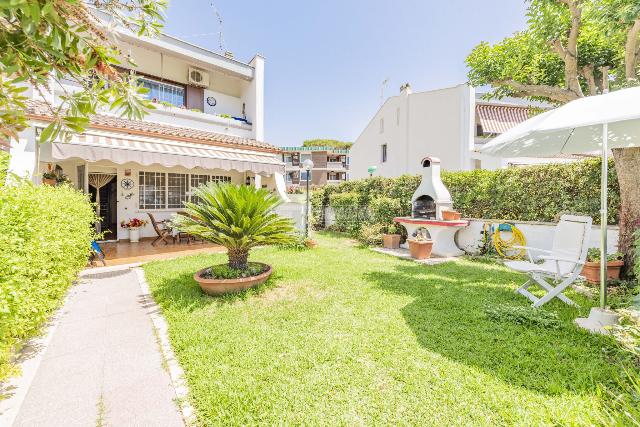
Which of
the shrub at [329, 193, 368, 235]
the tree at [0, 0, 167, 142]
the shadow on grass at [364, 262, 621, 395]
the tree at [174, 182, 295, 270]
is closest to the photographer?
the tree at [0, 0, 167, 142]

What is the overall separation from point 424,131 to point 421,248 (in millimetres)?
18886

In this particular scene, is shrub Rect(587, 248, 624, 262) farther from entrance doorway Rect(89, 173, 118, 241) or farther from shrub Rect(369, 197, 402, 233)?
entrance doorway Rect(89, 173, 118, 241)

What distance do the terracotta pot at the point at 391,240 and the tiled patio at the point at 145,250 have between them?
8498 mm

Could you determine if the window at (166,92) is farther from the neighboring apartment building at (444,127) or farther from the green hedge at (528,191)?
the neighboring apartment building at (444,127)

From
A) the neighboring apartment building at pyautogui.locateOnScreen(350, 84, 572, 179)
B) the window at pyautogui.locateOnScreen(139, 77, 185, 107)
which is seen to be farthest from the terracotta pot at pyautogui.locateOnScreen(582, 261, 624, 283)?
the window at pyautogui.locateOnScreen(139, 77, 185, 107)

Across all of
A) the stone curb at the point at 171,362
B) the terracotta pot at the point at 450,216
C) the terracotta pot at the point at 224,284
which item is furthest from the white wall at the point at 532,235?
the stone curb at the point at 171,362

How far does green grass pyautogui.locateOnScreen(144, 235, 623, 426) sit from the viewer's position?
367cm

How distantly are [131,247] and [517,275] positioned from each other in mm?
17269

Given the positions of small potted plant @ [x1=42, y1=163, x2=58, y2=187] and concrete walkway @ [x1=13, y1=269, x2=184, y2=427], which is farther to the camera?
small potted plant @ [x1=42, y1=163, x2=58, y2=187]

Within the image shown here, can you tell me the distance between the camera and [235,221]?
26.7ft

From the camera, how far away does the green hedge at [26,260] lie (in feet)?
11.8

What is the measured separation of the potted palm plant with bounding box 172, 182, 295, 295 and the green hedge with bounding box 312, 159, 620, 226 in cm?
1006

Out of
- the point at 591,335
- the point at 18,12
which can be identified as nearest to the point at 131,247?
the point at 18,12

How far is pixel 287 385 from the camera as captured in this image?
4.19m
